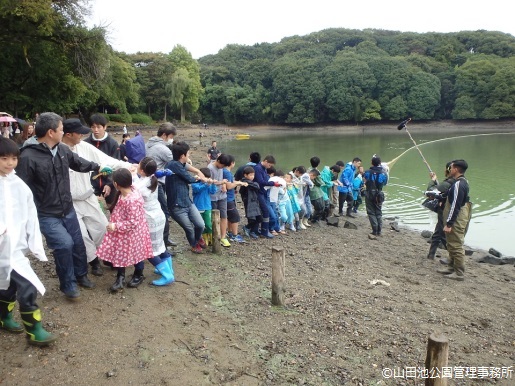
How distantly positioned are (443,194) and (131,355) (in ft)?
22.1

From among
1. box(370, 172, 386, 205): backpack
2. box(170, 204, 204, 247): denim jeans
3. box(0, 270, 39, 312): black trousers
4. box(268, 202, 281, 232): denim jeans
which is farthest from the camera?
box(370, 172, 386, 205): backpack

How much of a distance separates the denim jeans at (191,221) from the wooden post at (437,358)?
4.06 meters

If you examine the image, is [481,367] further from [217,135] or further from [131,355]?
[217,135]

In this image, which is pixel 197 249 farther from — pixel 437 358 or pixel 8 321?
pixel 437 358

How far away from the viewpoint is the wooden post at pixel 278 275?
16.8 ft

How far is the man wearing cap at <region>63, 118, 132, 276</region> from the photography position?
474cm

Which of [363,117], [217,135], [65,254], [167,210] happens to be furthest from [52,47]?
[363,117]

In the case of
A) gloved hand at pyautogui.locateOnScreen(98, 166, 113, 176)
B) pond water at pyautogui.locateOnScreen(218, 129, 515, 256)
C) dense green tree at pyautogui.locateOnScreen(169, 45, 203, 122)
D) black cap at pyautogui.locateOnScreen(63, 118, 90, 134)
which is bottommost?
pond water at pyautogui.locateOnScreen(218, 129, 515, 256)

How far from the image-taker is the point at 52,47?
22172 mm

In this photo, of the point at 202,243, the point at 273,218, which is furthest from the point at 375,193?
the point at 202,243

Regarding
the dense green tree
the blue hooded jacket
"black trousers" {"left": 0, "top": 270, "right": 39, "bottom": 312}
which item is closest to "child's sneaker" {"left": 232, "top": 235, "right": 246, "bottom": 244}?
"black trousers" {"left": 0, "top": 270, "right": 39, "bottom": 312}

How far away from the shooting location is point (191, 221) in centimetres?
650

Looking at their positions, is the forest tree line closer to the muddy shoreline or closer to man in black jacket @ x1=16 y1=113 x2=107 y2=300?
the muddy shoreline

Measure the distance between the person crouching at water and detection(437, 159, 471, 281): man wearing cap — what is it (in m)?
5.47
